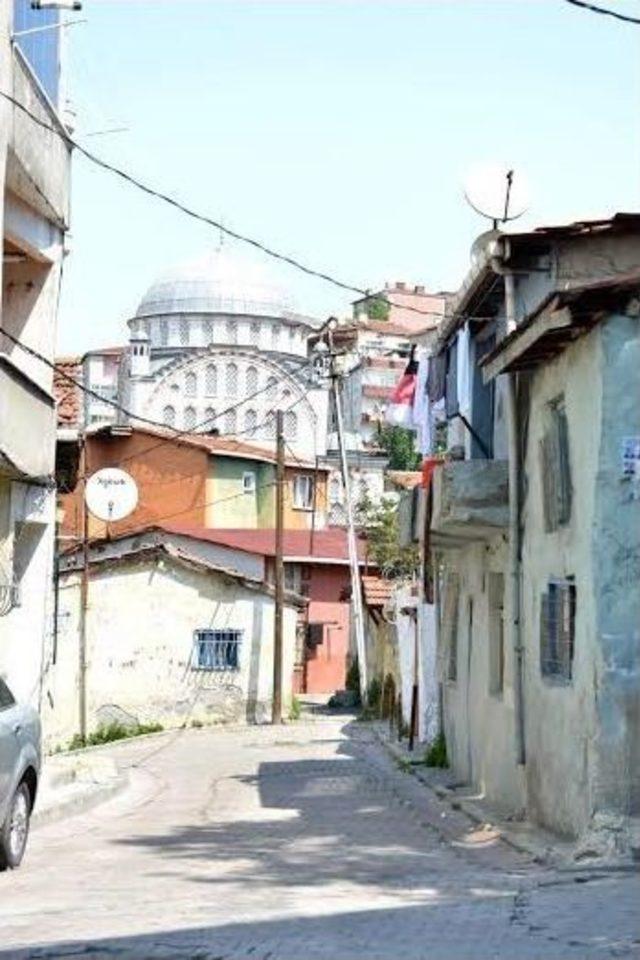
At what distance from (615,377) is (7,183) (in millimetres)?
8444

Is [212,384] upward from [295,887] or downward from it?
upward

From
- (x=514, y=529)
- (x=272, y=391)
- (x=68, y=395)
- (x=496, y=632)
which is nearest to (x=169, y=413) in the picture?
(x=272, y=391)

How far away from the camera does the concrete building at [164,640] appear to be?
114 feet

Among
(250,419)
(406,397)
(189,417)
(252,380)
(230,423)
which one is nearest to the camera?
(406,397)

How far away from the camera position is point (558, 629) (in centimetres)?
1327

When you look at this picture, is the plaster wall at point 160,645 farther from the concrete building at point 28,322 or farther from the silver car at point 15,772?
the silver car at point 15,772

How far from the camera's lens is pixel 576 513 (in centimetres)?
1248

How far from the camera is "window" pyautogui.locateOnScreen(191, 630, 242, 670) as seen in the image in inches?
1415

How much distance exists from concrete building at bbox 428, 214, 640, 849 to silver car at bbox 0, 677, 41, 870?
4163 millimetres

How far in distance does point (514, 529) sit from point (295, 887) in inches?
196

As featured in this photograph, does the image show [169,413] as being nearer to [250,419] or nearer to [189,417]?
[189,417]

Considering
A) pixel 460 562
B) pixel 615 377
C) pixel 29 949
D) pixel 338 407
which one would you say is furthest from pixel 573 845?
pixel 338 407

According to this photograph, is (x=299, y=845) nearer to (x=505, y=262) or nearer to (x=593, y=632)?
(x=593, y=632)

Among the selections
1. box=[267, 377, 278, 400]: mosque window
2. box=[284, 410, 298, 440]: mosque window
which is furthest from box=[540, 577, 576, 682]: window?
box=[267, 377, 278, 400]: mosque window
